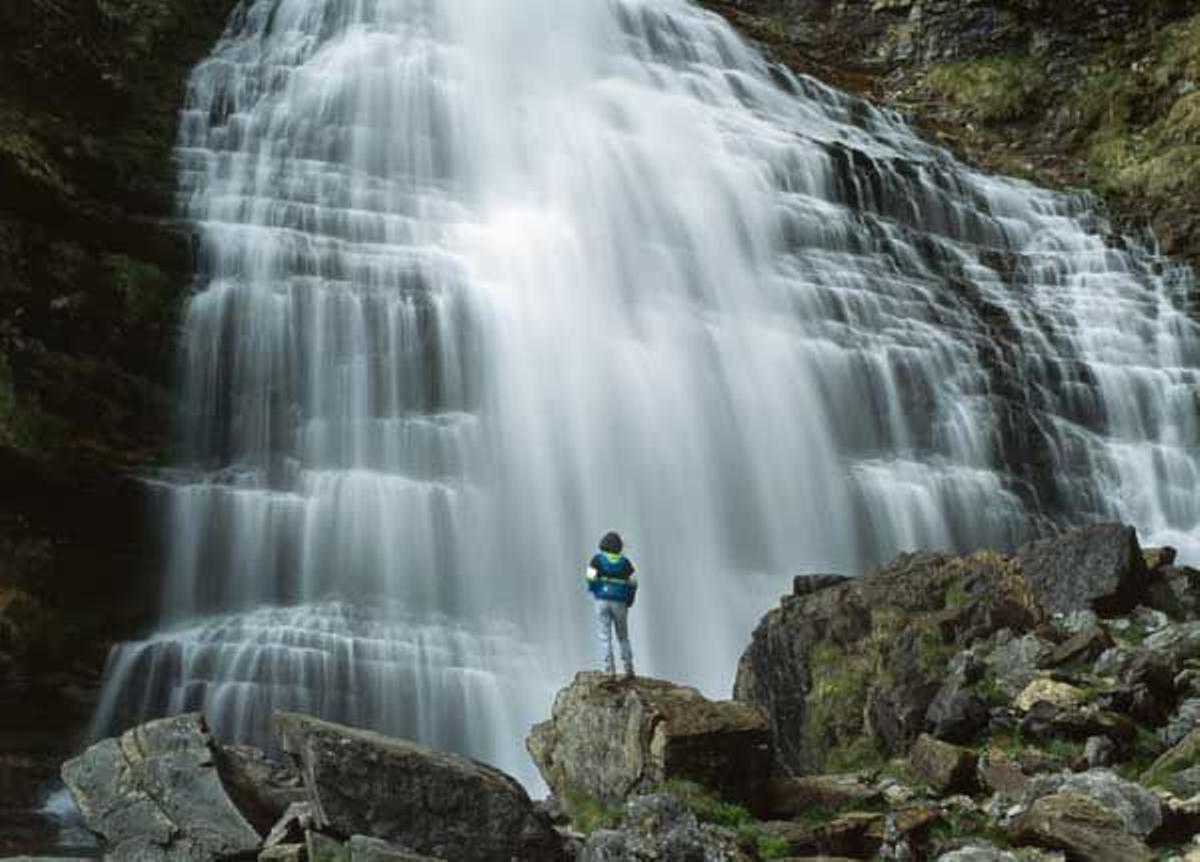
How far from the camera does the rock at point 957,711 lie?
33.8 feet

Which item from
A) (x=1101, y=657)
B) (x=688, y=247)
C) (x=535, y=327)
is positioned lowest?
(x=1101, y=657)

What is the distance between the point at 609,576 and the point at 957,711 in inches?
126

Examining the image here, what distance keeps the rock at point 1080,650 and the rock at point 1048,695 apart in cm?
74

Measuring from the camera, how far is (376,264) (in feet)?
68.8

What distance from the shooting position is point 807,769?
39.9 feet

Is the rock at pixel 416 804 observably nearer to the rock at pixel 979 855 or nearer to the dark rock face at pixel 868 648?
the rock at pixel 979 855

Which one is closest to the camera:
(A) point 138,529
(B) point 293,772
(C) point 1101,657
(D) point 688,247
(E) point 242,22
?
(B) point 293,772

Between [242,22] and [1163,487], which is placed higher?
[242,22]

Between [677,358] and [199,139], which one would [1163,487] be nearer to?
[677,358]

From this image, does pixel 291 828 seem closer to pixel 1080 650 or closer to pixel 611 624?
pixel 611 624

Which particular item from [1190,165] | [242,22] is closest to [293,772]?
[242,22]

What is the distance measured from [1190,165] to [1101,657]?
82.3 feet

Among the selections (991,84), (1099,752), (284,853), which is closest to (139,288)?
(284,853)

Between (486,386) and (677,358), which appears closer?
(486,386)
